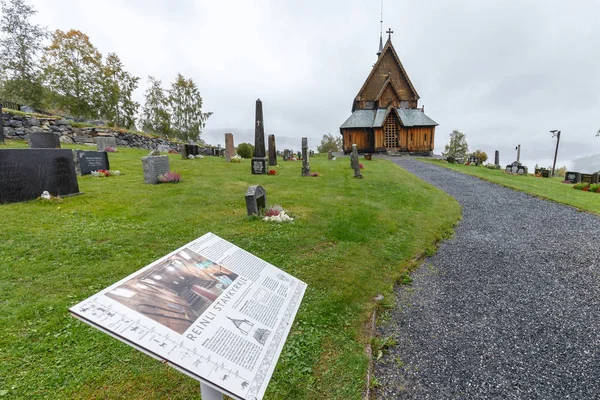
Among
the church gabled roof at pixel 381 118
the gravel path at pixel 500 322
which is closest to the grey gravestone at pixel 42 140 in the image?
the gravel path at pixel 500 322

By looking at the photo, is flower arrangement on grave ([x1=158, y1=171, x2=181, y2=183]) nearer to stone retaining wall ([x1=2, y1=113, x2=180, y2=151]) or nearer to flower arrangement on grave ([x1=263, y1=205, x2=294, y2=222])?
flower arrangement on grave ([x1=263, y1=205, x2=294, y2=222])

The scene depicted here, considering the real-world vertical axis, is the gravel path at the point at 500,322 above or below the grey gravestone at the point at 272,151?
below

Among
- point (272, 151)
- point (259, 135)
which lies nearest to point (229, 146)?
point (272, 151)

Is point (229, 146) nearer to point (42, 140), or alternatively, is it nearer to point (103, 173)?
point (103, 173)

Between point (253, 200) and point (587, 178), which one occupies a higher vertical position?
point (253, 200)

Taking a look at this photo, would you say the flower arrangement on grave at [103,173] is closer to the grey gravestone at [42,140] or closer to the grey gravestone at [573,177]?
the grey gravestone at [42,140]

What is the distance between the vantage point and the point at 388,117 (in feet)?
114

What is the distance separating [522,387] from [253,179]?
41.0 feet

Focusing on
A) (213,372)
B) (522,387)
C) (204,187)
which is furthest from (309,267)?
(204,187)

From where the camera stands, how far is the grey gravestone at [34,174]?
7.65 metres

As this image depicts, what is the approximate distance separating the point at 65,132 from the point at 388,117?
32671 mm

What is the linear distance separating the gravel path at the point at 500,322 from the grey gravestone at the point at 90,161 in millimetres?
14250

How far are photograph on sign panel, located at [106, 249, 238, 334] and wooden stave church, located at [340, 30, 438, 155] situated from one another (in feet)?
114

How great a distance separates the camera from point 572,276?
552cm
